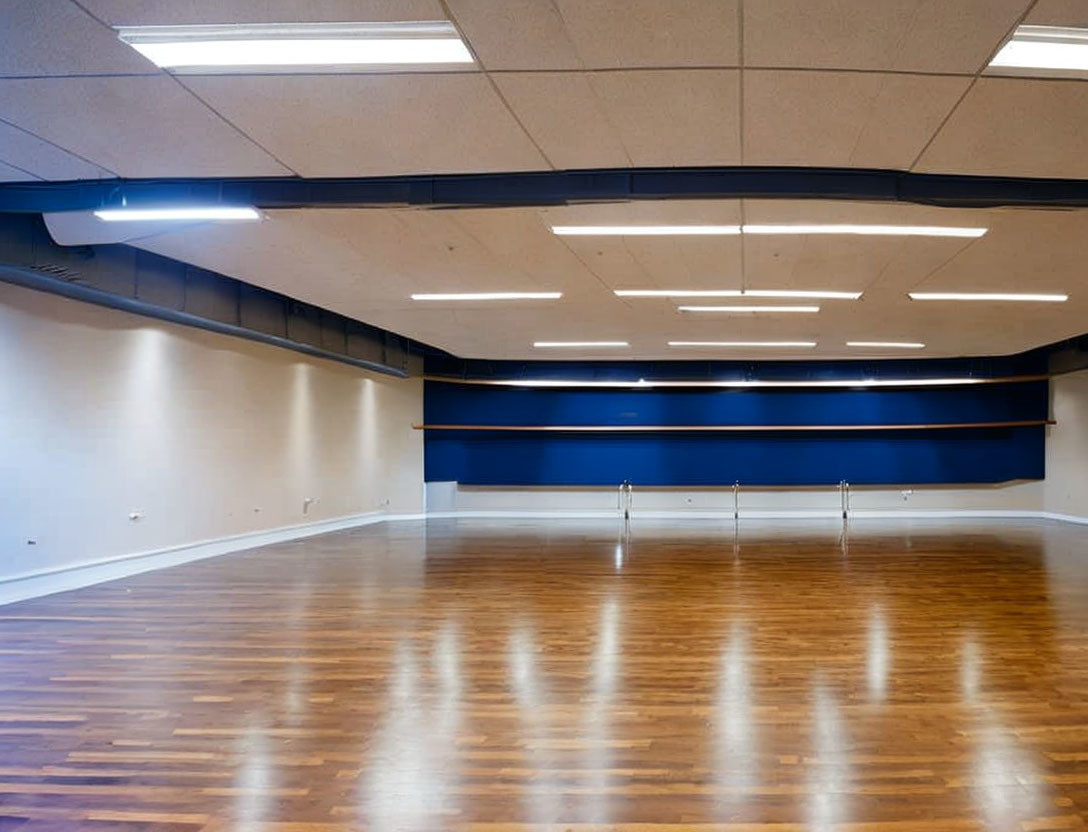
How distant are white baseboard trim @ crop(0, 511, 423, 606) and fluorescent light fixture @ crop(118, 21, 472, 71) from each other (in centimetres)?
480

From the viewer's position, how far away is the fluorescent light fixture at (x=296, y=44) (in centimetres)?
275

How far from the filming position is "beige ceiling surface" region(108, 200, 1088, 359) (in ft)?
15.8

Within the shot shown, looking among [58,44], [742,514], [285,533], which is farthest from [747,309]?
[742,514]

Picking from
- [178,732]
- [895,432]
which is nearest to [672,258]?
[178,732]

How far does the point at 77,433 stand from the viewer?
6691mm

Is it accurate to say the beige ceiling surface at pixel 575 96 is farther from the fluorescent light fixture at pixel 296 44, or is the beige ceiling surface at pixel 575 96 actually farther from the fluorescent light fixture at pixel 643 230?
the fluorescent light fixture at pixel 643 230

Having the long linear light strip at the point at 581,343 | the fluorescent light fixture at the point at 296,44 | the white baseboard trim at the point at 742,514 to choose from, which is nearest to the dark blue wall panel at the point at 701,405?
the white baseboard trim at the point at 742,514

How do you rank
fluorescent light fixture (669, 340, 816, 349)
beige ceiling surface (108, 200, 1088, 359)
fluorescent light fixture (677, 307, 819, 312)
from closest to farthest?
beige ceiling surface (108, 200, 1088, 359)
fluorescent light fixture (677, 307, 819, 312)
fluorescent light fixture (669, 340, 816, 349)

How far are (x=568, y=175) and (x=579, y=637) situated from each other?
2.77 metres

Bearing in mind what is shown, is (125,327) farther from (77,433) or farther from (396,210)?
(396,210)

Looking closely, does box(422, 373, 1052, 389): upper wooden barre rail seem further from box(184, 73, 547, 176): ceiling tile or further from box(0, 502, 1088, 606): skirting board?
box(184, 73, 547, 176): ceiling tile

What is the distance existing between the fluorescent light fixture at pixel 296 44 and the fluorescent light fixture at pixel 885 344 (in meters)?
9.25

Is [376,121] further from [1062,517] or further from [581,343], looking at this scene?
[1062,517]

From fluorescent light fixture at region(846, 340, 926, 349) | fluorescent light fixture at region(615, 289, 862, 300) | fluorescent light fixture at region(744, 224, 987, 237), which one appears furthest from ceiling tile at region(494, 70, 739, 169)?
fluorescent light fixture at region(846, 340, 926, 349)
